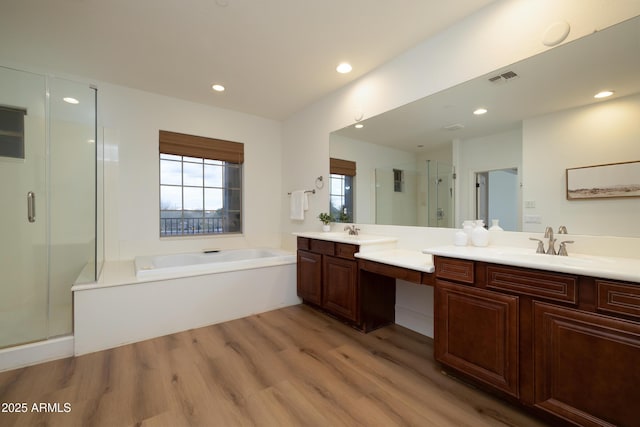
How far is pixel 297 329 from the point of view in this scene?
2.55m

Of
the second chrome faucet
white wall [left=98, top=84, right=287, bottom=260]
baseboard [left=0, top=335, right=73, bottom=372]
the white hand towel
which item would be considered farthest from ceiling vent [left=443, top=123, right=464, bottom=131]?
baseboard [left=0, top=335, right=73, bottom=372]

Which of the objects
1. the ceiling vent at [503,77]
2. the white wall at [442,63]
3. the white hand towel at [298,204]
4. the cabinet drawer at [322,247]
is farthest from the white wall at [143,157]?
the ceiling vent at [503,77]

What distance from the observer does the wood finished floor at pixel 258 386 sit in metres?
1.45

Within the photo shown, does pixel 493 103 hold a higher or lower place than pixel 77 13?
lower

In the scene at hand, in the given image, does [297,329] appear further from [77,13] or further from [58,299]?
[77,13]

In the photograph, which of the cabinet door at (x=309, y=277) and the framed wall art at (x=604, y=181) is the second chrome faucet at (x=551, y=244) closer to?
the framed wall art at (x=604, y=181)

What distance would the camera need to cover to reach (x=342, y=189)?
10.6 feet

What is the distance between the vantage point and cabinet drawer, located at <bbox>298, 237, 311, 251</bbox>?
10.0 feet

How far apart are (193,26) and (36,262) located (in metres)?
2.63

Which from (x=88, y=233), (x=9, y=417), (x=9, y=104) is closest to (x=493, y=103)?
(x=9, y=417)

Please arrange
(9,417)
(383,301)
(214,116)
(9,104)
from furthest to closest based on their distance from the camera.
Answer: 1. (214,116)
2. (383,301)
3. (9,104)
4. (9,417)

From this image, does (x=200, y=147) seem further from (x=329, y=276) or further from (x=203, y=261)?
(x=329, y=276)

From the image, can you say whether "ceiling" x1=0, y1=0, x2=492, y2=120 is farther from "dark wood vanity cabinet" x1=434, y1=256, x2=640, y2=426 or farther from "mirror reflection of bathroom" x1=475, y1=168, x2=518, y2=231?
"dark wood vanity cabinet" x1=434, y1=256, x2=640, y2=426

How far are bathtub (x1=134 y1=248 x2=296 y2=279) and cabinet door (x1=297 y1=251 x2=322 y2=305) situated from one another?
0.65 ft
